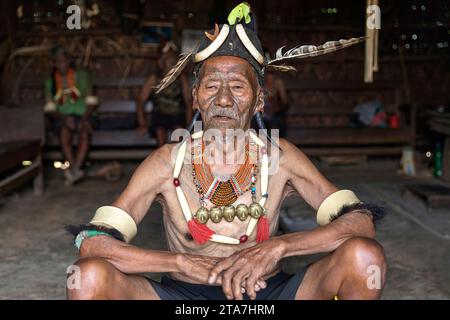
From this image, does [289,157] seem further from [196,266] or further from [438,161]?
[438,161]

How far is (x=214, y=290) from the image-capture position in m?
2.61

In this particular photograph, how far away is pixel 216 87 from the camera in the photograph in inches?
104

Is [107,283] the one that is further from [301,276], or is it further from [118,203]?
[301,276]

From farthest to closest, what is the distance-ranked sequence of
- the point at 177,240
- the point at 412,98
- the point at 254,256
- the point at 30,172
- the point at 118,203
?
1. the point at 412,98
2. the point at 30,172
3. the point at 177,240
4. the point at 118,203
5. the point at 254,256

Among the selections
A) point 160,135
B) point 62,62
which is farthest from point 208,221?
point 62,62

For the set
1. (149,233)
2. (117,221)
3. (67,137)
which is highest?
(117,221)

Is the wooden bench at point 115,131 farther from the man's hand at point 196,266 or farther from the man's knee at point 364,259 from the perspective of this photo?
the man's knee at point 364,259

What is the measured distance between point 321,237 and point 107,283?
2.87 feet

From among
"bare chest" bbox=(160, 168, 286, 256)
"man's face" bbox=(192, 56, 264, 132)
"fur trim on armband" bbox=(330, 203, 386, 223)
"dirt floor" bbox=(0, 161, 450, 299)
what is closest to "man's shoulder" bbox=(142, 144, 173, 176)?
"bare chest" bbox=(160, 168, 286, 256)

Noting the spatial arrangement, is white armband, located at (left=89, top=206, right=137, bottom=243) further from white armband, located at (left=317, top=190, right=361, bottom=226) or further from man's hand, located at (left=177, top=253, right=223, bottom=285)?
white armband, located at (left=317, top=190, right=361, bottom=226)

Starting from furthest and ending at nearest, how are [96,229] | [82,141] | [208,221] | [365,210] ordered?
[82,141], [208,221], [365,210], [96,229]

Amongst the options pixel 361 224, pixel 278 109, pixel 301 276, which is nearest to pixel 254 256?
pixel 301 276

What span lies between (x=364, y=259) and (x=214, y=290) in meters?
0.70

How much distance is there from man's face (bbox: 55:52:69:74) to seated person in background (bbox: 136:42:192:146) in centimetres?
101
